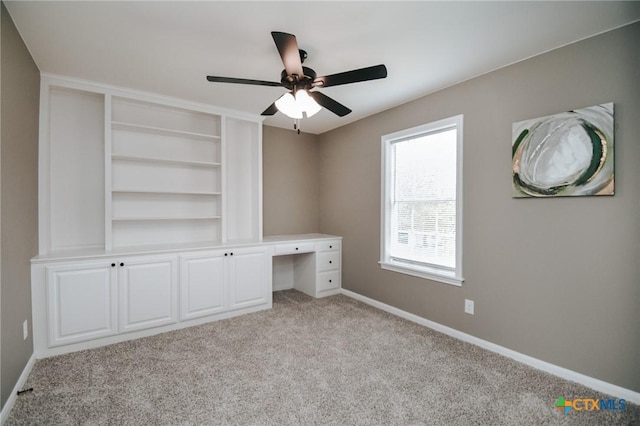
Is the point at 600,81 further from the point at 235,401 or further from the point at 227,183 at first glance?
the point at 227,183

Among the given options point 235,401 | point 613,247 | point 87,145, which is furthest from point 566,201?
point 87,145

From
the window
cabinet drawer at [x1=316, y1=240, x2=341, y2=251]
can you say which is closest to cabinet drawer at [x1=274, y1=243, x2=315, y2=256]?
cabinet drawer at [x1=316, y1=240, x2=341, y2=251]

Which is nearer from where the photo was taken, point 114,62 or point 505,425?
point 505,425

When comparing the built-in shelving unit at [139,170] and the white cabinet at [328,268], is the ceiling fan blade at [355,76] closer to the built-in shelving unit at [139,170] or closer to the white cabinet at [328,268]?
the built-in shelving unit at [139,170]

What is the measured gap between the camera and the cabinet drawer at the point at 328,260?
420 centimetres

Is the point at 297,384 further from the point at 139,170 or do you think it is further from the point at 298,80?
the point at 139,170

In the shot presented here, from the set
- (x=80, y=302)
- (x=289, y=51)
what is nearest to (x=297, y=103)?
(x=289, y=51)

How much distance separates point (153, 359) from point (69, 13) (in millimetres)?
2543

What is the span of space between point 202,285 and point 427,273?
2403 mm

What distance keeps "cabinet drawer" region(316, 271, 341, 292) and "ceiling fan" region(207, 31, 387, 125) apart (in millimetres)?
2451

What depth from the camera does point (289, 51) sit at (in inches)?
70.9

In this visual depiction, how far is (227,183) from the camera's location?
3.96 meters

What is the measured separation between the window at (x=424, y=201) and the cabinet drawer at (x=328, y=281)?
0.87 meters

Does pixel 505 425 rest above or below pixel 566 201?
below
